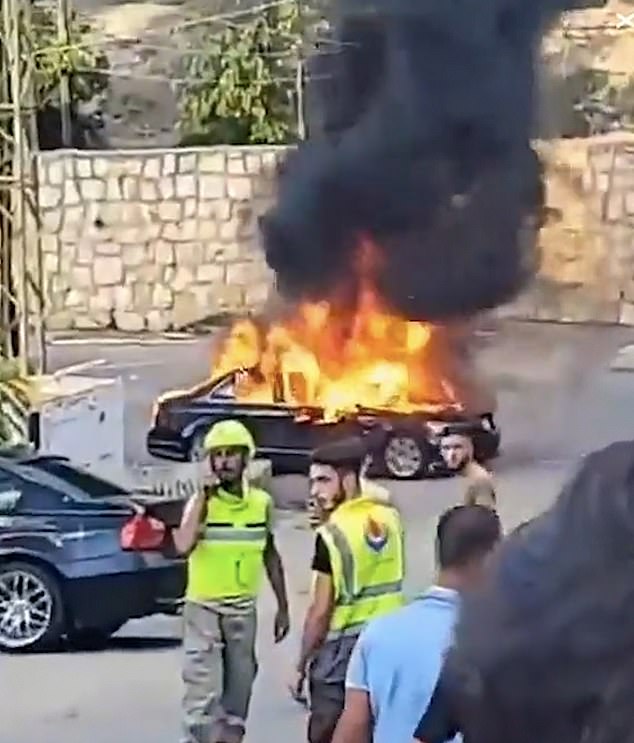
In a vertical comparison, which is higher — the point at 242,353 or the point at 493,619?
the point at 493,619

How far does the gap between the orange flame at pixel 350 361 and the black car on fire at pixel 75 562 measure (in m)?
3.11

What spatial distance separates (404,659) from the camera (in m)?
4.27

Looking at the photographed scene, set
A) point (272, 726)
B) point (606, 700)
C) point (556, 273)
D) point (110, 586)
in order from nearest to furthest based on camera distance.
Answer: point (606, 700), point (272, 726), point (110, 586), point (556, 273)

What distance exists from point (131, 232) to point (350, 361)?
373 inches

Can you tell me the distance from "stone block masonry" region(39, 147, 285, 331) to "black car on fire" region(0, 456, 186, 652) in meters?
11.7

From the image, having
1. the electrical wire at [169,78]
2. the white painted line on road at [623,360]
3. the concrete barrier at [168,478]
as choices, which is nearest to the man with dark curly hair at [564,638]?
the concrete barrier at [168,478]

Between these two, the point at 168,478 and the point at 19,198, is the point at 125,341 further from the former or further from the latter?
the point at 19,198

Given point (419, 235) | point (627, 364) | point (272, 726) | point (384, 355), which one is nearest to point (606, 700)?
point (272, 726)

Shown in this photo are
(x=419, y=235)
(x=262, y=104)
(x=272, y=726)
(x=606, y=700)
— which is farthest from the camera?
(x=262, y=104)

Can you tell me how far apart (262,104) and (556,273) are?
746 cm

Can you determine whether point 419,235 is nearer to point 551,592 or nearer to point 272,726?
point 272,726

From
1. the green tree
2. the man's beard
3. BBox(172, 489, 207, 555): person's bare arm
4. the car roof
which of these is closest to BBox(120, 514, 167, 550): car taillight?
the car roof

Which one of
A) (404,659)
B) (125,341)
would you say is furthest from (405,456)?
(404,659)

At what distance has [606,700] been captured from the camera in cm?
184
